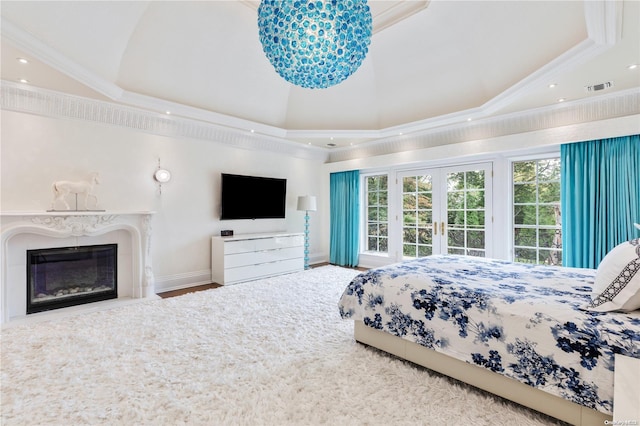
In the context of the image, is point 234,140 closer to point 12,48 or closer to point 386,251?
point 12,48

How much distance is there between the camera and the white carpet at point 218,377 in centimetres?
175

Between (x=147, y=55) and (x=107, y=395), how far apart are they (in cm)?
342

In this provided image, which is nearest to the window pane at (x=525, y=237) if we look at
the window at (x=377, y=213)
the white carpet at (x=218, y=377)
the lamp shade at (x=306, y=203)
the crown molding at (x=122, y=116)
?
the window at (x=377, y=213)

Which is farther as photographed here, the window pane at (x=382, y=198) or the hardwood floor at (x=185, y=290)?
the window pane at (x=382, y=198)

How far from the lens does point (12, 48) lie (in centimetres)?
245

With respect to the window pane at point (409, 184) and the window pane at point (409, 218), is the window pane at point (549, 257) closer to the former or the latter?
the window pane at point (409, 218)

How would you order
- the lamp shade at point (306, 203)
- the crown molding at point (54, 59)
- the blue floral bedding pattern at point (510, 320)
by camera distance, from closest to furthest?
the blue floral bedding pattern at point (510, 320), the crown molding at point (54, 59), the lamp shade at point (306, 203)

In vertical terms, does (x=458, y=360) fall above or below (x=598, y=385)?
below

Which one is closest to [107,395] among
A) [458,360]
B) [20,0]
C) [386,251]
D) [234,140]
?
[458,360]

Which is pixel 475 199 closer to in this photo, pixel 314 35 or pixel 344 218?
pixel 344 218

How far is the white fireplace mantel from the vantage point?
3107 mm

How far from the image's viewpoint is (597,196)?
3.54 meters

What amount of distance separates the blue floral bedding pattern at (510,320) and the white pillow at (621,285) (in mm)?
56

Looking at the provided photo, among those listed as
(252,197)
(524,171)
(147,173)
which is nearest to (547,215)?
(524,171)
